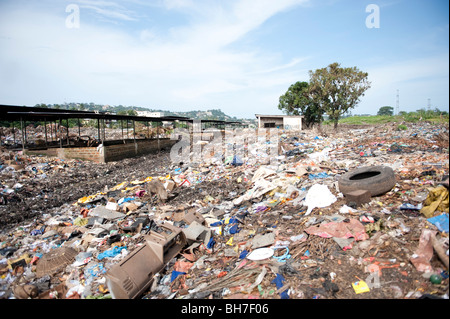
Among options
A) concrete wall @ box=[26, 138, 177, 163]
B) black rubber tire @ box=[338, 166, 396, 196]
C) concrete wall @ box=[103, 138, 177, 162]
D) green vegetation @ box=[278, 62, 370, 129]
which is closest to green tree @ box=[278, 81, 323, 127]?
green vegetation @ box=[278, 62, 370, 129]

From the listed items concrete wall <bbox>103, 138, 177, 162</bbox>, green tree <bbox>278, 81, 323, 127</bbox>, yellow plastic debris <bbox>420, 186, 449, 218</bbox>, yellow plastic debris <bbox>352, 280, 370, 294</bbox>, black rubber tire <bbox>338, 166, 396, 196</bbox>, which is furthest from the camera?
green tree <bbox>278, 81, 323, 127</bbox>

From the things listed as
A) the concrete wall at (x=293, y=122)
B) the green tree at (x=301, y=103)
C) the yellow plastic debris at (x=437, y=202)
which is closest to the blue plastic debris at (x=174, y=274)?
the yellow plastic debris at (x=437, y=202)

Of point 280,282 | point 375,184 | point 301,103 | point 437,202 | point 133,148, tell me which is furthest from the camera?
A: point 301,103

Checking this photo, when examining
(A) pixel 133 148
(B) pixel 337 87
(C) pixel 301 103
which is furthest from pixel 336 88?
(A) pixel 133 148

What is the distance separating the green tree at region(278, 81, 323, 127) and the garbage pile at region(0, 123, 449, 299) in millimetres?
26049

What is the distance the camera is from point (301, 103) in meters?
32.2

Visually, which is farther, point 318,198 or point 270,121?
point 270,121

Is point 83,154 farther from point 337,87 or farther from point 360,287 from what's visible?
point 337,87

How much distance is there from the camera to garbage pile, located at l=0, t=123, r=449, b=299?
301cm

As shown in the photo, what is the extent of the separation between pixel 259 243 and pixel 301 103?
3097cm

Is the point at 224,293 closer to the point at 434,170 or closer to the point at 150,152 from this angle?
the point at 434,170

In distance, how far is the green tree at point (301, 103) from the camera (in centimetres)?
3166

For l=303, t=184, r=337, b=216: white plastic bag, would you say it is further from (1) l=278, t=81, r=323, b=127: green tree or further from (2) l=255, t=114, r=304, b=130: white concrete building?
(1) l=278, t=81, r=323, b=127: green tree

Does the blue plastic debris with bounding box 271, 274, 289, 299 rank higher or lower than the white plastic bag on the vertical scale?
lower
